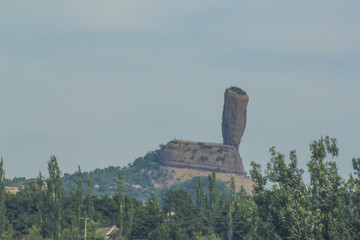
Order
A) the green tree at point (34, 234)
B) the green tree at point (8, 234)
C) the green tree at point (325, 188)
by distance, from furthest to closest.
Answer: the green tree at point (34, 234) → the green tree at point (8, 234) → the green tree at point (325, 188)

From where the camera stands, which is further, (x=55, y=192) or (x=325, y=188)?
(x=55, y=192)

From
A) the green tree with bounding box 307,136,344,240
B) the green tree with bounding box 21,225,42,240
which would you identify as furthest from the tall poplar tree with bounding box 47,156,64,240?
the green tree with bounding box 307,136,344,240

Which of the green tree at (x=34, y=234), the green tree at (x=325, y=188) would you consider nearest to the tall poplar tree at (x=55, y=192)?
the green tree at (x=34, y=234)

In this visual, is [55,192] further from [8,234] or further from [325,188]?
[325,188]

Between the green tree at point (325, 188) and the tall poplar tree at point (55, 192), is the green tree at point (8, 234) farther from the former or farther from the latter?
the green tree at point (325, 188)

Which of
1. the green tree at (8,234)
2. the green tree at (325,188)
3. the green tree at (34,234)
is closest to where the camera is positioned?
the green tree at (325,188)

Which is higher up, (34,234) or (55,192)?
(55,192)

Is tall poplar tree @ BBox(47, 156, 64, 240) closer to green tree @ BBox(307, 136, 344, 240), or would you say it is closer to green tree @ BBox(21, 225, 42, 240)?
green tree @ BBox(21, 225, 42, 240)

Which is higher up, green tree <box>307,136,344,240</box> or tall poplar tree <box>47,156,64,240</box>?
tall poplar tree <box>47,156,64,240</box>

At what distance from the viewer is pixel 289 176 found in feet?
203

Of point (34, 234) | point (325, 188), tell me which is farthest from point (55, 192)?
point (325, 188)

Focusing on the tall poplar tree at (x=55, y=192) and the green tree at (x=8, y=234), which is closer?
the green tree at (x=8, y=234)

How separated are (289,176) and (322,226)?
25.3 feet

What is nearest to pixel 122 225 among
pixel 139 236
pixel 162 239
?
pixel 139 236
